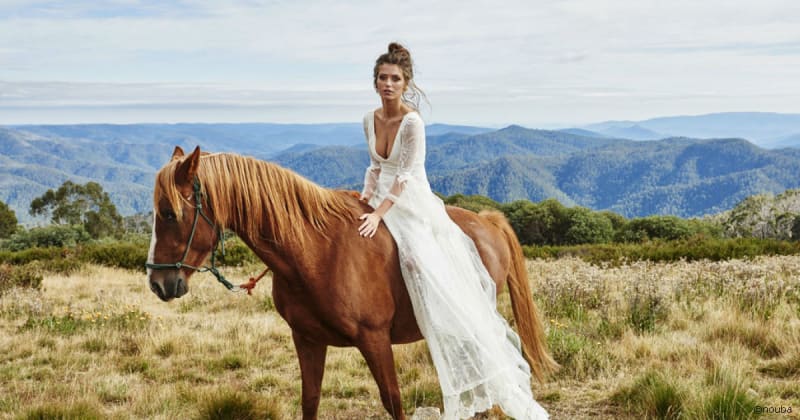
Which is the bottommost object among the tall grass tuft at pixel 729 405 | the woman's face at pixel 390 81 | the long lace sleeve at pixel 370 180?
the tall grass tuft at pixel 729 405

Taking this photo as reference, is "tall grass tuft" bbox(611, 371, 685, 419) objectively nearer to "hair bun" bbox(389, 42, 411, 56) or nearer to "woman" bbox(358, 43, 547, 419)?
"woman" bbox(358, 43, 547, 419)

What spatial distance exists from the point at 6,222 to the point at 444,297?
2391 inches

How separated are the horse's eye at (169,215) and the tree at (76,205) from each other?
58497 millimetres

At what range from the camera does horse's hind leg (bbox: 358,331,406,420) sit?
3.80 m

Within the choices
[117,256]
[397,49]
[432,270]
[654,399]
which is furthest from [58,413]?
[117,256]

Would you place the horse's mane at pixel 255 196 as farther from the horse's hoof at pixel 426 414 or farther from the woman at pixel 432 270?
the horse's hoof at pixel 426 414

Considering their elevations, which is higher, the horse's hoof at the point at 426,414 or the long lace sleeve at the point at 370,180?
→ the long lace sleeve at the point at 370,180

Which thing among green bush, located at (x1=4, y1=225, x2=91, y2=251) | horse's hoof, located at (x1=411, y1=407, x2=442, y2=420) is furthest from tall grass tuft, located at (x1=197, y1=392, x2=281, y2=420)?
green bush, located at (x1=4, y1=225, x2=91, y2=251)

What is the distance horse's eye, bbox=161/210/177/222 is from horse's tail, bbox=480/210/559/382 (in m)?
2.93

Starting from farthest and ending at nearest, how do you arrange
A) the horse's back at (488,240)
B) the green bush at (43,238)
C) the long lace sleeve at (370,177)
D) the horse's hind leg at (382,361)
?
the green bush at (43,238)
the horse's back at (488,240)
the long lace sleeve at (370,177)
the horse's hind leg at (382,361)

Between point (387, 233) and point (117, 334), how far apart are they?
17.8ft

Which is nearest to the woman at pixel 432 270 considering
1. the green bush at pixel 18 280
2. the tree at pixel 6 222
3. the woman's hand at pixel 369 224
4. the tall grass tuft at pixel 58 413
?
the woman's hand at pixel 369 224

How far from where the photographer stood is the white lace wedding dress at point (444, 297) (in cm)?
400

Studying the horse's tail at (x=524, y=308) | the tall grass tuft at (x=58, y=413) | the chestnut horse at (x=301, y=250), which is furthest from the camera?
the horse's tail at (x=524, y=308)
